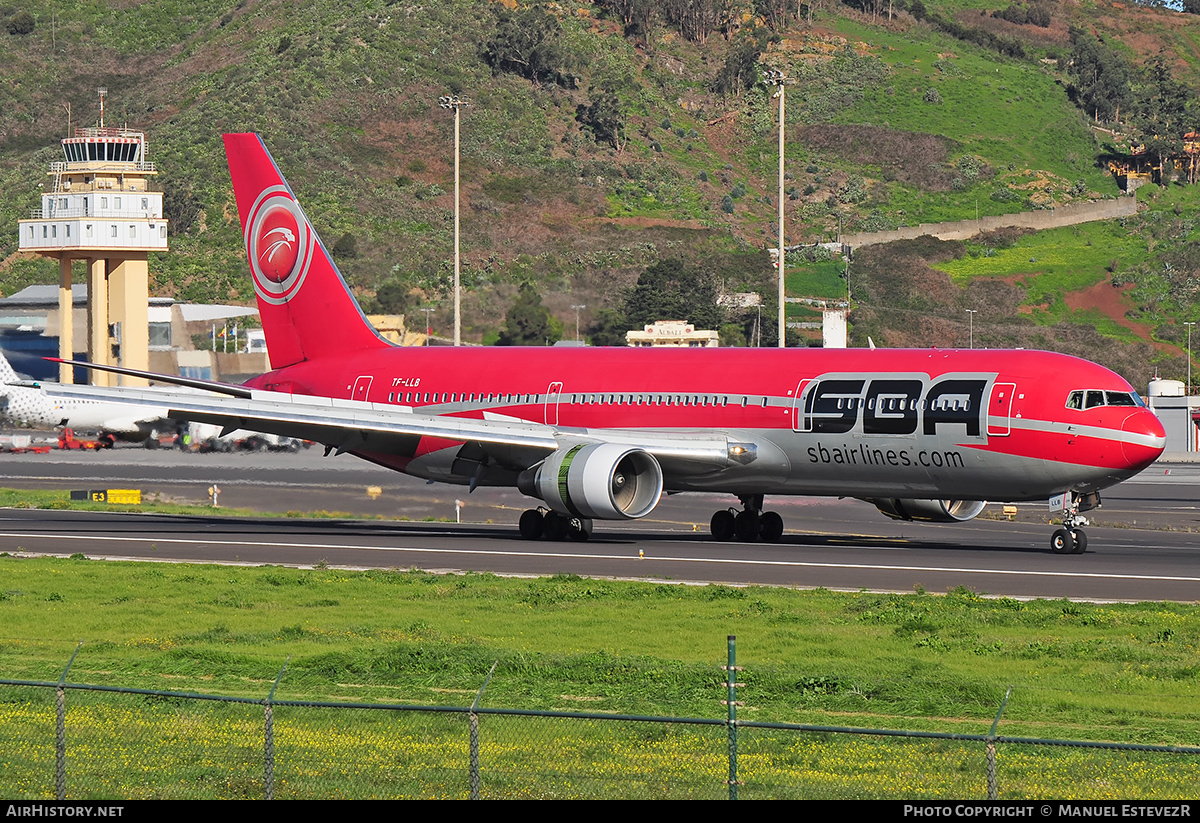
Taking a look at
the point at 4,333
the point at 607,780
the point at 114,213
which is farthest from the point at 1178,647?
the point at 4,333

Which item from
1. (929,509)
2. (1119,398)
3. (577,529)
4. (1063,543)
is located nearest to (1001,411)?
(1119,398)

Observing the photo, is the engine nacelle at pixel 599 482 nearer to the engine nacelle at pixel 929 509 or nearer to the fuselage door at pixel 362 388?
the engine nacelle at pixel 929 509

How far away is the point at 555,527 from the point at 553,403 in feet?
12.2

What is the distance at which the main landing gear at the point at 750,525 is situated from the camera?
41094mm

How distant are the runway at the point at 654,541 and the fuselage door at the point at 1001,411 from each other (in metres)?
2.80

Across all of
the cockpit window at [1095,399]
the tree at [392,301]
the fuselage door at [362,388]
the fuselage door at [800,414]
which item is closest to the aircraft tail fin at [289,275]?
the fuselage door at [362,388]

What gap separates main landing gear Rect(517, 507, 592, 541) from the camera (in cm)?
4022

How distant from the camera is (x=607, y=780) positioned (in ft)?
47.9

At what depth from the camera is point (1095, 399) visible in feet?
116

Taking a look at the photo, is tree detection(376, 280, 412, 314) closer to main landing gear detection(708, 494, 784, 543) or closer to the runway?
the runway

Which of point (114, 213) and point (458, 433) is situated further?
point (114, 213)
